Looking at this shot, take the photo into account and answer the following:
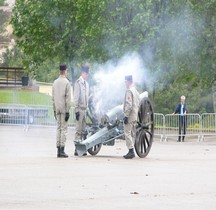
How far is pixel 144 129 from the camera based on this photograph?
74.8 feet

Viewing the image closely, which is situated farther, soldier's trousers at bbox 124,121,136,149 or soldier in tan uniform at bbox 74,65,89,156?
soldier in tan uniform at bbox 74,65,89,156

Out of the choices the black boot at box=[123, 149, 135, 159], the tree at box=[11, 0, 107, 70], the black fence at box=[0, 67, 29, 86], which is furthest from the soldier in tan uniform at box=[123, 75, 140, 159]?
the black fence at box=[0, 67, 29, 86]

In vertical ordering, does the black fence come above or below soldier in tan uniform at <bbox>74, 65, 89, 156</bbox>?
above

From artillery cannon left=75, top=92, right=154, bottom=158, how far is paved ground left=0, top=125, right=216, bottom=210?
29 centimetres

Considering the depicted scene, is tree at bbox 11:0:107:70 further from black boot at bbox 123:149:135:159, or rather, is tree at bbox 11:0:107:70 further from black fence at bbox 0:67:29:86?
black boot at bbox 123:149:135:159

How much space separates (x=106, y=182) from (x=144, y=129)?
6705mm

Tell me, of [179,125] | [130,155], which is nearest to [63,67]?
[130,155]

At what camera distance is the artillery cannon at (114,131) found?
71.8ft

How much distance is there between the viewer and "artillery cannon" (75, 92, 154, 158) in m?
21.9

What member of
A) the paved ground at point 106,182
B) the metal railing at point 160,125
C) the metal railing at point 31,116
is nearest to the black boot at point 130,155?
the paved ground at point 106,182

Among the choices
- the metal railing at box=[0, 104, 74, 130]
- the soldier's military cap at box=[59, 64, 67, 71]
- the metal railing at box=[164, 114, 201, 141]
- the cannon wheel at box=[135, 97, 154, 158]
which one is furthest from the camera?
the metal railing at box=[0, 104, 74, 130]

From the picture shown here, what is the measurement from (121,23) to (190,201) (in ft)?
90.0

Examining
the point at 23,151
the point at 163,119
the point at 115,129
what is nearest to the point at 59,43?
the point at 163,119

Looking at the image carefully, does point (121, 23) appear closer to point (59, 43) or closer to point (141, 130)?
point (59, 43)
